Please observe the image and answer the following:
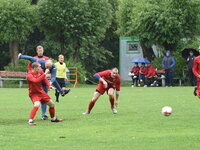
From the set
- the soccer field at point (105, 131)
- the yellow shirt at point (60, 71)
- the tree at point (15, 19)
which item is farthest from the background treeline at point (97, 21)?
the soccer field at point (105, 131)

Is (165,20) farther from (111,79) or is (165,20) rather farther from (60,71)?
(111,79)

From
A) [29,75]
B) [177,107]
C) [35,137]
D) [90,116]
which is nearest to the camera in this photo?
[35,137]

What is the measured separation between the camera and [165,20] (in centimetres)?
4747

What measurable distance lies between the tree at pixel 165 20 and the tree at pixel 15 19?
757 cm

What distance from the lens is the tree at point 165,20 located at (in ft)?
156

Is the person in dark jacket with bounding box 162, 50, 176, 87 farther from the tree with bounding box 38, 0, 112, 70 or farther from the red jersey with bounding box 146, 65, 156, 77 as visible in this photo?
the tree with bounding box 38, 0, 112, 70

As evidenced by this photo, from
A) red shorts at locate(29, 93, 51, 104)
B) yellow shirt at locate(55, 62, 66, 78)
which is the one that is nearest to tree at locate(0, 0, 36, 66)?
yellow shirt at locate(55, 62, 66, 78)

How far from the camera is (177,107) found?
72.3 feet

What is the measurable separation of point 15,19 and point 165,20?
35.1ft

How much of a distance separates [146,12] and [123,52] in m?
16.7

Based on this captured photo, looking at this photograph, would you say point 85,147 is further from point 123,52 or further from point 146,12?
point 123,52

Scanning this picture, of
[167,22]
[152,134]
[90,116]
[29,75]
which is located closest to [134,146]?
[152,134]

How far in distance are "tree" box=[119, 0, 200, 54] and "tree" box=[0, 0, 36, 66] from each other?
7.57m

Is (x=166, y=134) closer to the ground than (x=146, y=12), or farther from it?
closer to the ground
